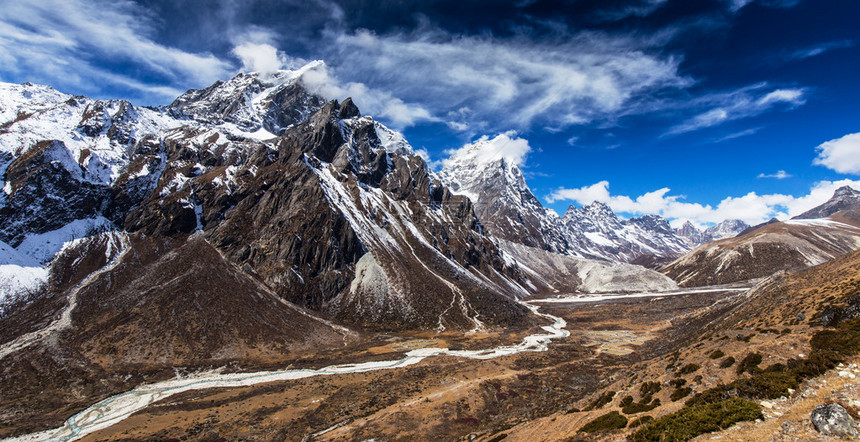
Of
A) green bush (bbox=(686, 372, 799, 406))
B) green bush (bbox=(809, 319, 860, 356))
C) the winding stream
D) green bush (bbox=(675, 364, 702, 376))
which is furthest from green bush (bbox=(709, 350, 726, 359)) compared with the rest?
the winding stream

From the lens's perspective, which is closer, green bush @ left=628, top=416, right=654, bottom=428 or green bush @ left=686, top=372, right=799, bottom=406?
green bush @ left=686, top=372, right=799, bottom=406

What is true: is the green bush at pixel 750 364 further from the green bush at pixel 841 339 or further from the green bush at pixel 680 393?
the green bush at pixel 680 393

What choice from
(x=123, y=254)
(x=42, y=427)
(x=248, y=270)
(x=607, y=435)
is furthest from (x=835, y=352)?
(x=123, y=254)

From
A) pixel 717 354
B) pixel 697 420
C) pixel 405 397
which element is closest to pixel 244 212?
pixel 405 397

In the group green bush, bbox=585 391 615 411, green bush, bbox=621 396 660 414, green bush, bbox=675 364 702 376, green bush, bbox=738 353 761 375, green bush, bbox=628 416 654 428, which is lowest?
green bush, bbox=585 391 615 411

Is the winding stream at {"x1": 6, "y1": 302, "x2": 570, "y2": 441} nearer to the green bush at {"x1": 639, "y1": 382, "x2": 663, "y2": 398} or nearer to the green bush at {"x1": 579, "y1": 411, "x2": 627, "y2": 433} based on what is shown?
the green bush at {"x1": 639, "y1": 382, "x2": 663, "y2": 398}

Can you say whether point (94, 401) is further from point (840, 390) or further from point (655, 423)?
point (840, 390)

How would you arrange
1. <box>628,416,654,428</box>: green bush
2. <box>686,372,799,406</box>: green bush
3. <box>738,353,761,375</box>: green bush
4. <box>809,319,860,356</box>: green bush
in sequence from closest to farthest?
<box>686,372,799,406</box>: green bush
<box>809,319,860,356</box>: green bush
<box>628,416,654,428</box>: green bush
<box>738,353,761,375</box>: green bush
